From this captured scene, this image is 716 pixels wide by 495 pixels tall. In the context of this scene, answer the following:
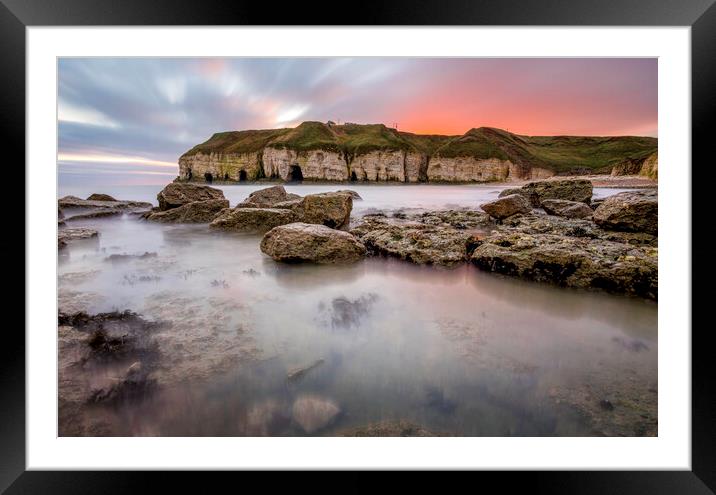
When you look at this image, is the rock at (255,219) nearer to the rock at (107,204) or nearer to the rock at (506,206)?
the rock at (107,204)

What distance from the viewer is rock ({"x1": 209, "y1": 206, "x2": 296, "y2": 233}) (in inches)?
212

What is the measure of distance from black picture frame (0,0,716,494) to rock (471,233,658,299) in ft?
3.24

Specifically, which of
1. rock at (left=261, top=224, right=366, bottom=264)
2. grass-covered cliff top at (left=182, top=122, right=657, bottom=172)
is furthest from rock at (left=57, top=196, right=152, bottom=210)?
rock at (left=261, top=224, right=366, bottom=264)

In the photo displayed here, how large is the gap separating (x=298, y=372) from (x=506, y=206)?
→ 15.5 feet

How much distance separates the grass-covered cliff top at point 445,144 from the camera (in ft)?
13.1

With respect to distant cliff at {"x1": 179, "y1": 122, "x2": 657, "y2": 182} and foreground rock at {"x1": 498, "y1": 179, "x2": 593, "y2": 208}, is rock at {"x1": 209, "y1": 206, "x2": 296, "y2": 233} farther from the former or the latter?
foreground rock at {"x1": 498, "y1": 179, "x2": 593, "y2": 208}

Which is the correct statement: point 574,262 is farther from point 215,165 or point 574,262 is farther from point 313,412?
point 215,165

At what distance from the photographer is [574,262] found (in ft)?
9.93

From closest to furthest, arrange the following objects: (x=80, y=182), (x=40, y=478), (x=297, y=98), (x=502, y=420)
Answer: (x=40, y=478), (x=502, y=420), (x=80, y=182), (x=297, y=98)
